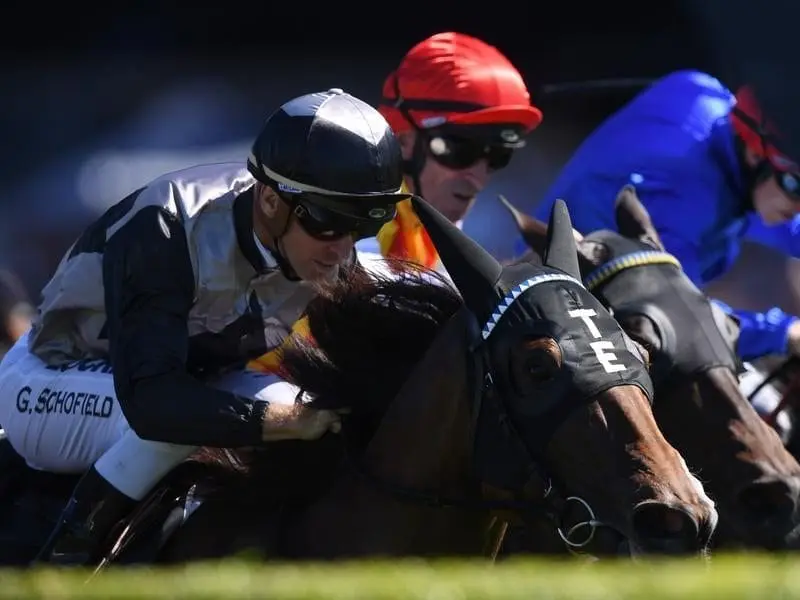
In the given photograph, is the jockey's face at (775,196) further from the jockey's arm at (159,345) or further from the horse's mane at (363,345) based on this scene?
the jockey's arm at (159,345)

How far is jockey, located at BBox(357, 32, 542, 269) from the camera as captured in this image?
544 cm

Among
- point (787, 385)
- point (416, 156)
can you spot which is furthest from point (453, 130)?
point (787, 385)

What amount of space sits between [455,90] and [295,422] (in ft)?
8.38

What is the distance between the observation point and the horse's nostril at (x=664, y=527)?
9.29 feet

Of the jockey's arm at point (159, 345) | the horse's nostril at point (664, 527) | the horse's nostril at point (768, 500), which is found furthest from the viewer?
the horse's nostril at point (768, 500)

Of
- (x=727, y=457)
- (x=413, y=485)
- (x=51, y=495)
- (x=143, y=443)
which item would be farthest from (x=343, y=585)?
(x=727, y=457)

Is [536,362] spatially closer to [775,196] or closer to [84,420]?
[84,420]

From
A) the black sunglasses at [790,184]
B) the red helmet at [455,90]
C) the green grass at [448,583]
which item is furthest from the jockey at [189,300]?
the black sunglasses at [790,184]

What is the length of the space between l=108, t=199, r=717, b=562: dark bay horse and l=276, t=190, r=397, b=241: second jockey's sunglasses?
13 cm

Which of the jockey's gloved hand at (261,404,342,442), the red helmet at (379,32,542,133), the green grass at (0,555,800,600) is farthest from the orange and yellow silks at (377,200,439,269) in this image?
the green grass at (0,555,800,600)

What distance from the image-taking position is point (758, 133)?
222 inches

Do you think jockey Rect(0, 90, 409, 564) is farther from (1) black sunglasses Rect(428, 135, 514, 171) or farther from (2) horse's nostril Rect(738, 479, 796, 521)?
(1) black sunglasses Rect(428, 135, 514, 171)

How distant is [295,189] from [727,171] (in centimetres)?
269

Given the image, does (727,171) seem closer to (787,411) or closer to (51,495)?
(787,411)
